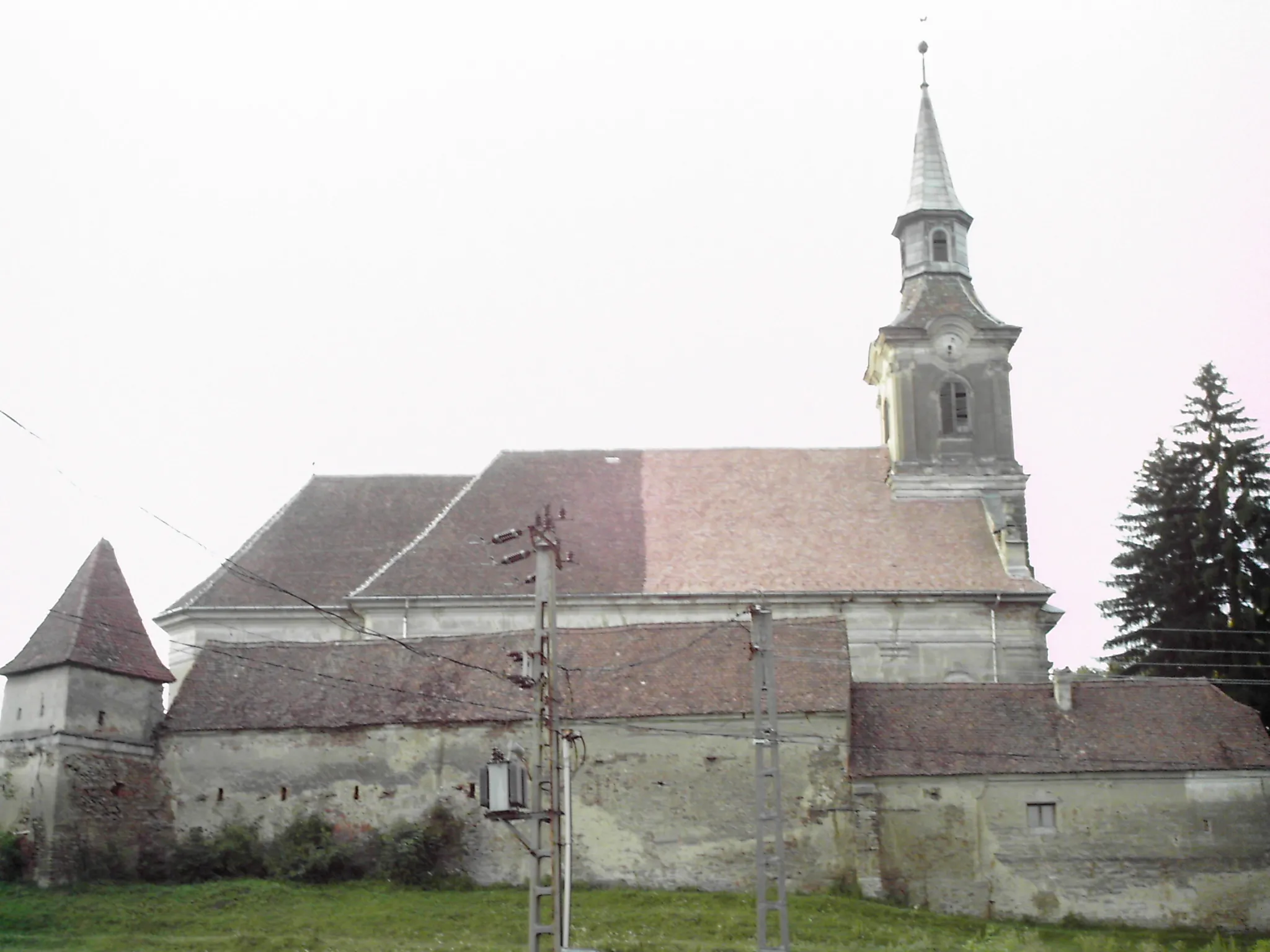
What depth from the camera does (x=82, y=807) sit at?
3138 centimetres

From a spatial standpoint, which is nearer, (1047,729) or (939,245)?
(1047,729)

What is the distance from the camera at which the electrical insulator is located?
1848 cm

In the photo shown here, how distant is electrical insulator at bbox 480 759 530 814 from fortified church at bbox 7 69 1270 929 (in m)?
Result: 9.17

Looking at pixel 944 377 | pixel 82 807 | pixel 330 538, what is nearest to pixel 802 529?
pixel 944 377

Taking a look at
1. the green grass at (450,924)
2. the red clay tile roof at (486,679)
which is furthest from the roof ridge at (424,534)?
the green grass at (450,924)

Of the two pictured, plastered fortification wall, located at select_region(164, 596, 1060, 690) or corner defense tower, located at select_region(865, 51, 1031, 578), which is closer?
plastered fortification wall, located at select_region(164, 596, 1060, 690)

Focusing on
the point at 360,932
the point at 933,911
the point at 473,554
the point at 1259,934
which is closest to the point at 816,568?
the point at 473,554

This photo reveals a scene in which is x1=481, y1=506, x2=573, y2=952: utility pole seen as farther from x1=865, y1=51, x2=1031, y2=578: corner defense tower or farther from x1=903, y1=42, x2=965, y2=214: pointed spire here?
x1=903, y1=42, x2=965, y2=214: pointed spire

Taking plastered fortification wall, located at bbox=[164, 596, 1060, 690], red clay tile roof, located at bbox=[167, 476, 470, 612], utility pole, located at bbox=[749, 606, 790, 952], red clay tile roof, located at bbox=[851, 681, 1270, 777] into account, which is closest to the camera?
utility pole, located at bbox=[749, 606, 790, 952]

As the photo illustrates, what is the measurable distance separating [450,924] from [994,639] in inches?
671

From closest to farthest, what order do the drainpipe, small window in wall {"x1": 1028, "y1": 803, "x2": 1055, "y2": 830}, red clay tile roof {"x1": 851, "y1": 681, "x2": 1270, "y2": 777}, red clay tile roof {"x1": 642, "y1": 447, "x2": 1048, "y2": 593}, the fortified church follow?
the fortified church
small window in wall {"x1": 1028, "y1": 803, "x2": 1055, "y2": 830}
red clay tile roof {"x1": 851, "y1": 681, "x2": 1270, "y2": 777}
the drainpipe
red clay tile roof {"x1": 642, "y1": 447, "x2": 1048, "y2": 593}

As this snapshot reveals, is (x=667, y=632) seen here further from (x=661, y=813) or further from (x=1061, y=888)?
(x=1061, y=888)

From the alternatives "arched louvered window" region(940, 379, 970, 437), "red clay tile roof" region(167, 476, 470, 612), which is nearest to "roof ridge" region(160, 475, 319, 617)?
"red clay tile roof" region(167, 476, 470, 612)

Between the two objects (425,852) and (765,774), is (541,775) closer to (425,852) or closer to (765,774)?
(765,774)
